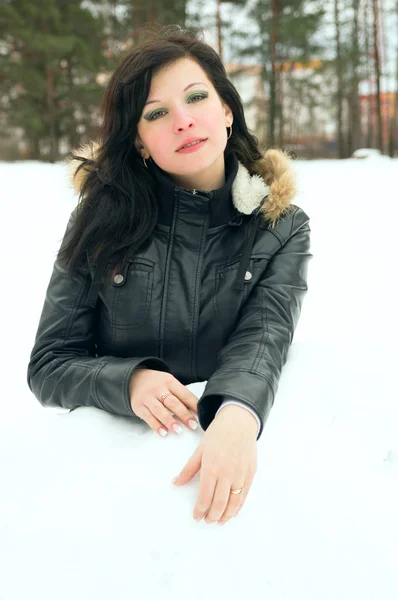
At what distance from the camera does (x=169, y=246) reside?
197 centimetres

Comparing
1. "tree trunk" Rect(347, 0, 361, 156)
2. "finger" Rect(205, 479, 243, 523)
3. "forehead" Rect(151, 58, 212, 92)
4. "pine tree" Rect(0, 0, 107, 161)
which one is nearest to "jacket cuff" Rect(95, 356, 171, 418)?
"finger" Rect(205, 479, 243, 523)

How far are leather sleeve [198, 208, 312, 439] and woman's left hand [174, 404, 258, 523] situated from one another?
0.08 metres

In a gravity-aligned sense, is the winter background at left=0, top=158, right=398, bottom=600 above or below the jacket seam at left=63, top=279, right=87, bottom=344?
below

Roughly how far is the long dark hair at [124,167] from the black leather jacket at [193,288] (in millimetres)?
63

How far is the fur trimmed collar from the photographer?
1.97m

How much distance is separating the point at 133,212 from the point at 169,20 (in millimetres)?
15737

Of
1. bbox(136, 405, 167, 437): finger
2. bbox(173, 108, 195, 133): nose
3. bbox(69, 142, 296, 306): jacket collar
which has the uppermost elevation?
bbox(173, 108, 195, 133): nose

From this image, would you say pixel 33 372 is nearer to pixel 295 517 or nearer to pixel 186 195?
pixel 186 195

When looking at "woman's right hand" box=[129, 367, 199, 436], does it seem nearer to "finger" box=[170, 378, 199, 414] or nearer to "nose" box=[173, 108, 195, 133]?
"finger" box=[170, 378, 199, 414]

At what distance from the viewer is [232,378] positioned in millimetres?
1593

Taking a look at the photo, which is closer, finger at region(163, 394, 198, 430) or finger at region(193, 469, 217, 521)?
finger at region(193, 469, 217, 521)

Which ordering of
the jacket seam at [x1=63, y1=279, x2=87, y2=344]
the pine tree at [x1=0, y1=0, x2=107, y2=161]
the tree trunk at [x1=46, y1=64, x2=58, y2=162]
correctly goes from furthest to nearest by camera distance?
the tree trunk at [x1=46, y1=64, x2=58, y2=162] < the pine tree at [x1=0, y1=0, x2=107, y2=161] < the jacket seam at [x1=63, y1=279, x2=87, y2=344]

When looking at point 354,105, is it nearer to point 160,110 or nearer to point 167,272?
point 160,110

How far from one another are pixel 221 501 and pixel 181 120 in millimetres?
1338
